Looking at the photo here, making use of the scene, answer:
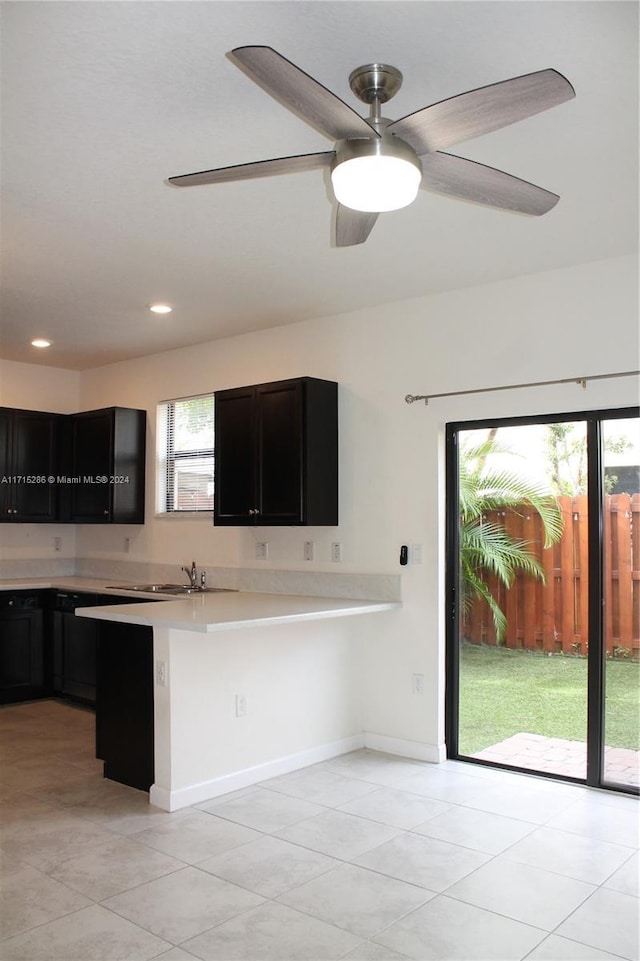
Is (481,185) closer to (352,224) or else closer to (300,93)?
(352,224)

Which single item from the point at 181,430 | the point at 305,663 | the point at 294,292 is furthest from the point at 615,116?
the point at 181,430

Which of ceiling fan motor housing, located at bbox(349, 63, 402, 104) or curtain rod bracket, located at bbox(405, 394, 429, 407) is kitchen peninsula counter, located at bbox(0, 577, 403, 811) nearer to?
curtain rod bracket, located at bbox(405, 394, 429, 407)

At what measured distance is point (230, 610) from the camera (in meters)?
4.04

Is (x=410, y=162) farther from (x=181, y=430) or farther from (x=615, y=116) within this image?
(x=181, y=430)

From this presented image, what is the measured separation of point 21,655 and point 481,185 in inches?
203

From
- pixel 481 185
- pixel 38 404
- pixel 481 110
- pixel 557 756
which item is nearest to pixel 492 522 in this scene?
pixel 557 756

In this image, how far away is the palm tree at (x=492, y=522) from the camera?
4266 mm

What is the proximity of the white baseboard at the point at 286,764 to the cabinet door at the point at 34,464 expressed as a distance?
3.29 metres

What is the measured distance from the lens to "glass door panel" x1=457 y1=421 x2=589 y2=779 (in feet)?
13.5

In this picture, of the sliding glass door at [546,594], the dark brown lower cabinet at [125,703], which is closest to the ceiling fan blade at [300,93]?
the sliding glass door at [546,594]

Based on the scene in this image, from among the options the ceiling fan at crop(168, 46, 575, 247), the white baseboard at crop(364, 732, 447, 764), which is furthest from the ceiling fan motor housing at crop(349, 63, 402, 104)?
the white baseboard at crop(364, 732, 447, 764)

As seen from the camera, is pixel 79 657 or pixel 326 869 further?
pixel 79 657

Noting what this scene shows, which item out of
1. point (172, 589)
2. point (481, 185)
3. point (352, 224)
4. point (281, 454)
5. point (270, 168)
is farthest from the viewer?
point (172, 589)

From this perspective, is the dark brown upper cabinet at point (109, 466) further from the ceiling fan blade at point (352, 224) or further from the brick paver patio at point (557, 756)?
the ceiling fan blade at point (352, 224)
